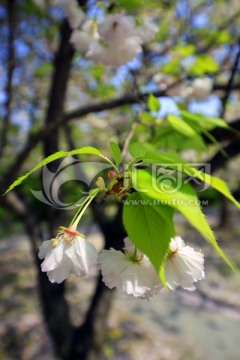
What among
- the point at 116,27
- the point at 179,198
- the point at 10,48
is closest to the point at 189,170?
the point at 179,198

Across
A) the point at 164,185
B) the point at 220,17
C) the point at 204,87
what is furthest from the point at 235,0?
the point at 164,185

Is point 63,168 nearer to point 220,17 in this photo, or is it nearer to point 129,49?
point 129,49

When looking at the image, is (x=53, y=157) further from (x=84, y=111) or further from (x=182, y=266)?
(x=84, y=111)

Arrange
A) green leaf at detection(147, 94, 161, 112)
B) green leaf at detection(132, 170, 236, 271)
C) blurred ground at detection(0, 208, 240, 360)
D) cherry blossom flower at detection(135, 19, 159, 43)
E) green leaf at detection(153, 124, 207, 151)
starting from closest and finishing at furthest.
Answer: green leaf at detection(132, 170, 236, 271), green leaf at detection(147, 94, 161, 112), green leaf at detection(153, 124, 207, 151), cherry blossom flower at detection(135, 19, 159, 43), blurred ground at detection(0, 208, 240, 360)

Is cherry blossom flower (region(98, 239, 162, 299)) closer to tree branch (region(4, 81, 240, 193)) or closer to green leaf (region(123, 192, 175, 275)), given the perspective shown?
green leaf (region(123, 192, 175, 275))

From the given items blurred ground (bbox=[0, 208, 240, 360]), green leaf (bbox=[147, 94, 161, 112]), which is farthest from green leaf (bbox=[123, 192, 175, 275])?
blurred ground (bbox=[0, 208, 240, 360])

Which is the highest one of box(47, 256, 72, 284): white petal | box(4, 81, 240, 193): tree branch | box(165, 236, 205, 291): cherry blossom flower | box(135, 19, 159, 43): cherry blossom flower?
box(135, 19, 159, 43): cherry blossom flower

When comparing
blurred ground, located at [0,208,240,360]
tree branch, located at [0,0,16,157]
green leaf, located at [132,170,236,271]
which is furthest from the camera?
blurred ground, located at [0,208,240,360]
